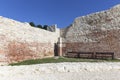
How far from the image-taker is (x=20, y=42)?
→ 1320 centimetres

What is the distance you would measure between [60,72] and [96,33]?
354 inches

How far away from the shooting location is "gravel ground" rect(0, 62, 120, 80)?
733 cm

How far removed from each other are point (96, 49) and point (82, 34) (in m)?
1.87

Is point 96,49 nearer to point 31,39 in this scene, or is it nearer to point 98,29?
point 98,29

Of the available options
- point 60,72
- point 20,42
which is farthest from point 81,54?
point 60,72

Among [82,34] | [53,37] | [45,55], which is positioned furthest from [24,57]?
[82,34]

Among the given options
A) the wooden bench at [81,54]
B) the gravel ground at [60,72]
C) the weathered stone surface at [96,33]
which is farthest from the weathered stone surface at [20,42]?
the gravel ground at [60,72]

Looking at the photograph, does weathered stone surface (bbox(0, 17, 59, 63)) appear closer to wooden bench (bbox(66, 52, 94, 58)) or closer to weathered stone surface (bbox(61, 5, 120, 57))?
wooden bench (bbox(66, 52, 94, 58))

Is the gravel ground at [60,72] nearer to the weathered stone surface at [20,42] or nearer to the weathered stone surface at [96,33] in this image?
the weathered stone surface at [20,42]

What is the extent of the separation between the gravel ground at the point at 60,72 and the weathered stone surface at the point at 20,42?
14.0ft

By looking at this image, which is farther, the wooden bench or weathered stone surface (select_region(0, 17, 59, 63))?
the wooden bench

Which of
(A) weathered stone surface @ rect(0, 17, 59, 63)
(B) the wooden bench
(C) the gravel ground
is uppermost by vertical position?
(A) weathered stone surface @ rect(0, 17, 59, 63)

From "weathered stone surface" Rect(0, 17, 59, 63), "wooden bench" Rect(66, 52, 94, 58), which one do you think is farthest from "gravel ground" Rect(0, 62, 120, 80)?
"wooden bench" Rect(66, 52, 94, 58)

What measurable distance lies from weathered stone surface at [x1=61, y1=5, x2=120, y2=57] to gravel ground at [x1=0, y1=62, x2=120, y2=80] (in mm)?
6811
